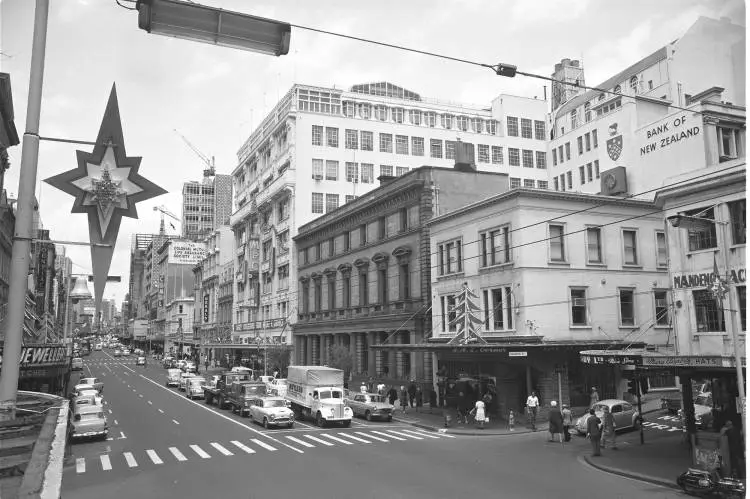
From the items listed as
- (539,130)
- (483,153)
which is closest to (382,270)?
(483,153)

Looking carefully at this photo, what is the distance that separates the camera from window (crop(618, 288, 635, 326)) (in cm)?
3812

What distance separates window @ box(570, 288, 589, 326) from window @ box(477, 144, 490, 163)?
41.5 m

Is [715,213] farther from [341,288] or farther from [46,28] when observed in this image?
[341,288]

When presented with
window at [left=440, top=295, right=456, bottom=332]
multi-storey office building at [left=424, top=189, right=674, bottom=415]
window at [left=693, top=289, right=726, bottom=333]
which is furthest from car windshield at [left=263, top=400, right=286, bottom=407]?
window at [left=693, top=289, right=726, bottom=333]

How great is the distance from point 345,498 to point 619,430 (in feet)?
61.6

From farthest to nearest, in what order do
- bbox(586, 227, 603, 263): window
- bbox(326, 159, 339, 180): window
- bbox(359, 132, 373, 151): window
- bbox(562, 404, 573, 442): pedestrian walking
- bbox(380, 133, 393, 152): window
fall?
bbox(380, 133, 393, 152): window, bbox(359, 132, 373, 151): window, bbox(326, 159, 339, 180): window, bbox(586, 227, 603, 263): window, bbox(562, 404, 573, 442): pedestrian walking

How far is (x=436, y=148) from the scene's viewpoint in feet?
248

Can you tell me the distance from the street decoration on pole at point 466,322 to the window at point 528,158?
154 ft

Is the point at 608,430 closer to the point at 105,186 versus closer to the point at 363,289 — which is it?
the point at 105,186

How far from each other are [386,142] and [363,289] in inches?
990

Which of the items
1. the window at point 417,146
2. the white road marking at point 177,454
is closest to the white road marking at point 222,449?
the white road marking at point 177,454

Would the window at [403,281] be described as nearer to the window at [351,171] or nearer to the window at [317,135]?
the window at [351,171]

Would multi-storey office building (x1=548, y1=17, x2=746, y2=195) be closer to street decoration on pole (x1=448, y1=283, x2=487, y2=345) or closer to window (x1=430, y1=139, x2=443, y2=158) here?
street decoration on pole (x1=448, y1=283, x2=487, y2=345)

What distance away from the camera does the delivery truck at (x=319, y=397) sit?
33.4m
